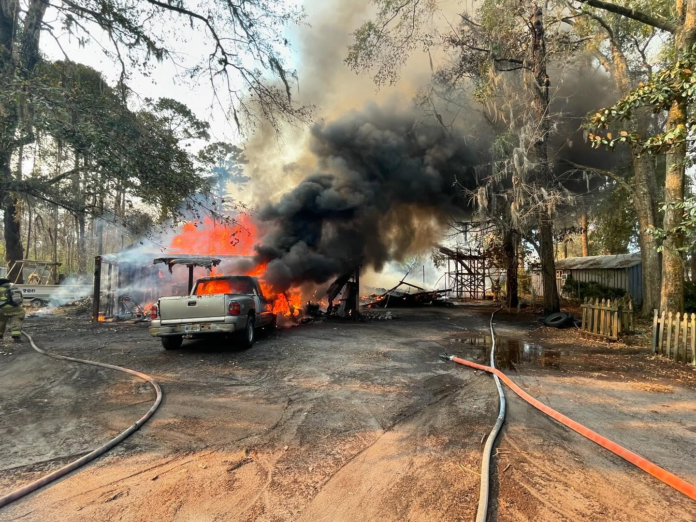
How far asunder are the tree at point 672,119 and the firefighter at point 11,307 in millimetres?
12468

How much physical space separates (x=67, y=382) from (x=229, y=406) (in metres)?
3.08

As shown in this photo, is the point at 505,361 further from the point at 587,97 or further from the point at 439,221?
the point at 587,97

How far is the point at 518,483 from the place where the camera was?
9.66ft

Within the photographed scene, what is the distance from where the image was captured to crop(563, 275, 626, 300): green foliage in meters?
20.6

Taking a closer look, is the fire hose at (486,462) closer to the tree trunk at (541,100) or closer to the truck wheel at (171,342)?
the truck wheel at (171,342)

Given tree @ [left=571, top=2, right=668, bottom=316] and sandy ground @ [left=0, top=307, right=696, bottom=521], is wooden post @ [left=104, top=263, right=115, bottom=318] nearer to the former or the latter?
sandy ground @ [left=0, top=307, right=696, bottom=521]

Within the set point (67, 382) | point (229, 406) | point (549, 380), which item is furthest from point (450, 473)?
point (67, 382)

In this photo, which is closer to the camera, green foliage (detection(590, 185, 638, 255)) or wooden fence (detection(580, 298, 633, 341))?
wooden fence (detection(580, 298, 633, 341))

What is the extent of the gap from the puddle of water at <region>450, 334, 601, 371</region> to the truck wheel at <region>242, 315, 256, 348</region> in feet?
15.0

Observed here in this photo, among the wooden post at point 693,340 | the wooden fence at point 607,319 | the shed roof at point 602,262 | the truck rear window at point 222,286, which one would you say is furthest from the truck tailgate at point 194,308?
the shed roof at point 602,262

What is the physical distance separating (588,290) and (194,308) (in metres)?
22.0

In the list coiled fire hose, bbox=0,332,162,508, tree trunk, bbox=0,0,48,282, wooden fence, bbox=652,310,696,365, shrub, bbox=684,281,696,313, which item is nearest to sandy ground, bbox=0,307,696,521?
coiled fire hose, bbox=0,332,162,508

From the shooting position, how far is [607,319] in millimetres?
9961

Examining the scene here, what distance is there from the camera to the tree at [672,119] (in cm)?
624
